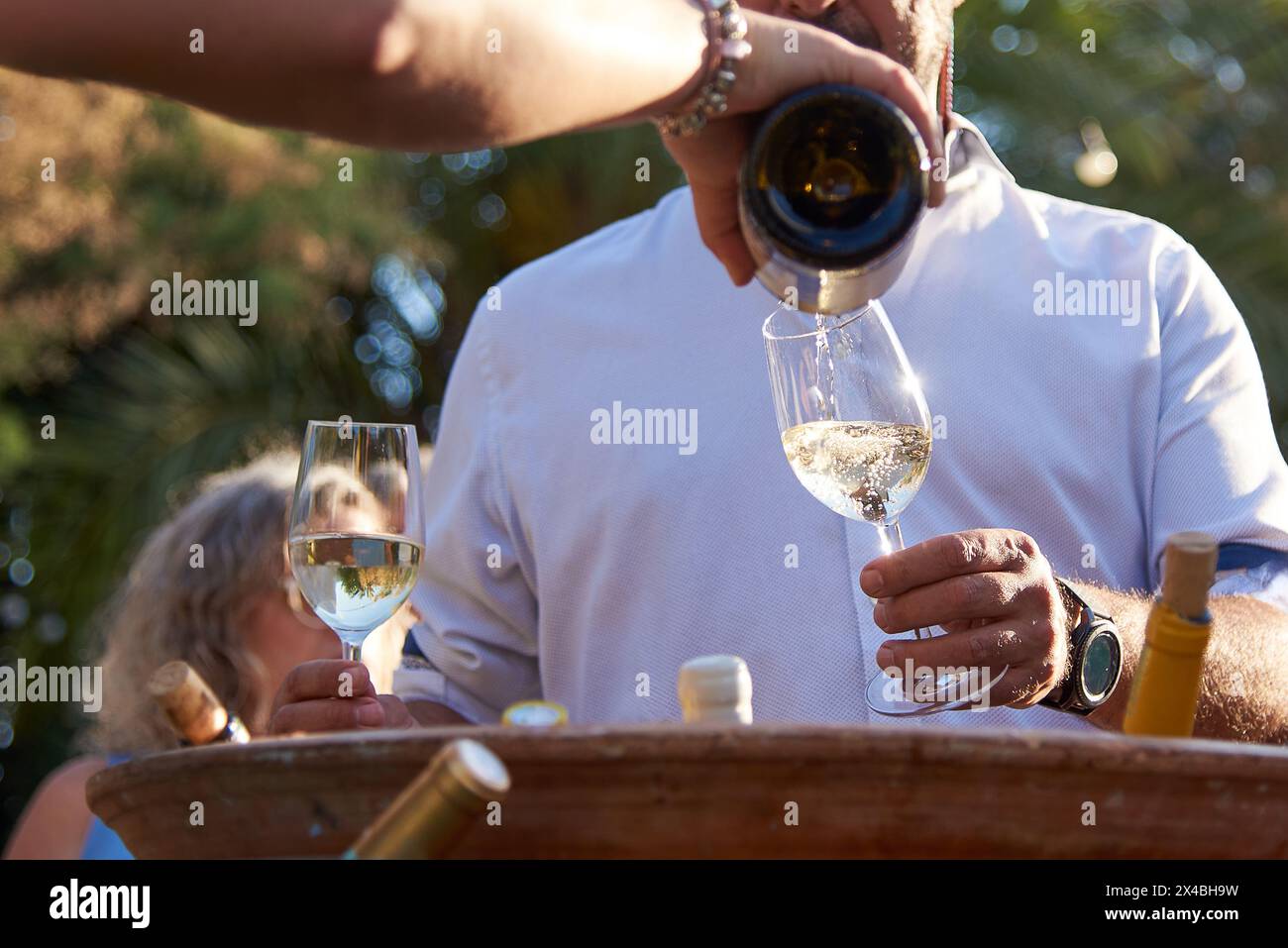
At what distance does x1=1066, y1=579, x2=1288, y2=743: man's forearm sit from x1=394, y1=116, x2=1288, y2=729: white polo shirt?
0.60 ft

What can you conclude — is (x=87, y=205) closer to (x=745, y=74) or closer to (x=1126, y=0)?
(x=1126, y=0)

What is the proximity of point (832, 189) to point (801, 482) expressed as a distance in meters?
0.78

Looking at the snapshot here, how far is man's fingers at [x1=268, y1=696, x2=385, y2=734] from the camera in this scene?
166cm

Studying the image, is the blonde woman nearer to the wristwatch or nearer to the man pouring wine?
the man pouring wine

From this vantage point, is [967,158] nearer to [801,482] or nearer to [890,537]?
[801,482]

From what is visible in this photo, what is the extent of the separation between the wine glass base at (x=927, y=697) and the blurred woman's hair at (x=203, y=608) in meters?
2.08

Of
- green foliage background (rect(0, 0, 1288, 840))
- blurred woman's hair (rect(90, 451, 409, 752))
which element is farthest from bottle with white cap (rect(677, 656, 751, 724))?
green foliage background (rect(0, 0, 1288, 840))

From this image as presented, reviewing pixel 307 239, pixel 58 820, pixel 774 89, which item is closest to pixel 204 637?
pixel 58 820

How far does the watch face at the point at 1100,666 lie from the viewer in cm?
160

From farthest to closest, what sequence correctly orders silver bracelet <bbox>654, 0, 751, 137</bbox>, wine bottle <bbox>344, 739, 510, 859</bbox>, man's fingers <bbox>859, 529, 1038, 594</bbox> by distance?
man's fingers <bbox>859, 529, 1038, 594</bbox>
silver bracelet <bbox>654, 0, 751, 137</bbox>
wine bottle <bbox>344, 739, 510, 859</bbox>

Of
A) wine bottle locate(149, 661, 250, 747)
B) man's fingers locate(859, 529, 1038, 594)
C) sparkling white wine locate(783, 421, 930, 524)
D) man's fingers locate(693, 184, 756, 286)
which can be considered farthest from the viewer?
sparkling white wine locate(783, 421, 930, 524)

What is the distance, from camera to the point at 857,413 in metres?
1.71
